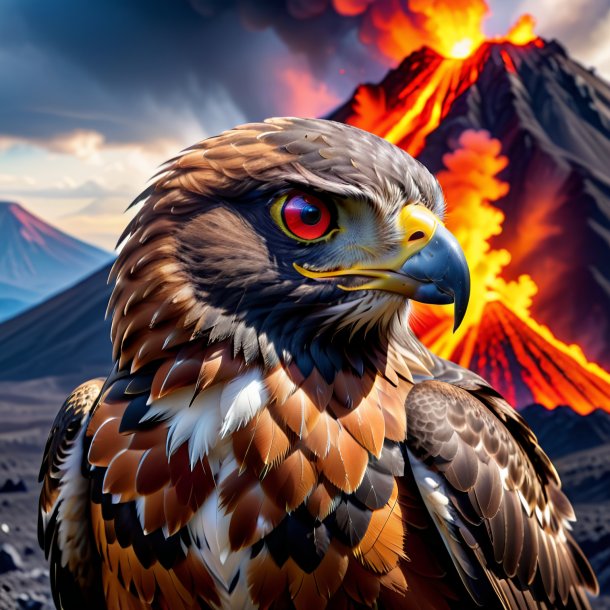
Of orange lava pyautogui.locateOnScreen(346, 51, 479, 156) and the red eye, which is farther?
orange lava pyautogui.locateOnScreen(346, 51, 479, 156)

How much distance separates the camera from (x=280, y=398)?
1115 mm

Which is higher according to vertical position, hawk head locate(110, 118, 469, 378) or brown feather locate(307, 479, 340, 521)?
hawk head locate(110, 118, 469, 378)

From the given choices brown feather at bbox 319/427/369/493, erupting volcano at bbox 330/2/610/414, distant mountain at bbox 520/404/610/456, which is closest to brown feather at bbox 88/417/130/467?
brown feather at bbox 319/427/369/493

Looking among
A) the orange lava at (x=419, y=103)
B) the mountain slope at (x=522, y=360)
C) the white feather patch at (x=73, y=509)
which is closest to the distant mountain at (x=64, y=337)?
the orange lava at (x=419, y=103)

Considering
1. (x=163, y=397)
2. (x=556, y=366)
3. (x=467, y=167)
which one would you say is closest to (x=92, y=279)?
(x=467, y=167)

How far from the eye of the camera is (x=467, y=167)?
4.72 meters

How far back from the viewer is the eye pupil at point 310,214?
1.12 meters

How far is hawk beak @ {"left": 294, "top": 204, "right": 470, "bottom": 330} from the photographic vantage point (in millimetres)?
1129

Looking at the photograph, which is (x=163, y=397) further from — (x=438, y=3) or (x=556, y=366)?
(x=438, y=3)

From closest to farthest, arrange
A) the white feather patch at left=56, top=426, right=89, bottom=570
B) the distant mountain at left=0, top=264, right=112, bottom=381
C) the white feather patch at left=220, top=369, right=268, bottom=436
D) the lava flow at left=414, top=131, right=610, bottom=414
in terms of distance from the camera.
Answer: the white feather patch at left=220, top=369, right=268, bottom=436
the white feather patch at left=56, top=426, right=89, bottom=570
the lava flow at left=414, top=131, right=610, bottom=414
the distant mountain at left=0, top=264, right=112, bottom=381

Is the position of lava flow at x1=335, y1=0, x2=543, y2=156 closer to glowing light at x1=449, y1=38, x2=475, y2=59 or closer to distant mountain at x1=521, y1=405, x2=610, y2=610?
glowing light at x1=449, y1=38, x2=475, y2=59

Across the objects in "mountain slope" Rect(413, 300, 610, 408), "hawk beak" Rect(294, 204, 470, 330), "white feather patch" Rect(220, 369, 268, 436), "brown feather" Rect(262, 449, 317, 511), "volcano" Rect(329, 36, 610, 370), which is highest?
"volcano" Rect(329, 36, 610, 370)

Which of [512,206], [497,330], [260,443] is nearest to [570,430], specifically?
[497,330]

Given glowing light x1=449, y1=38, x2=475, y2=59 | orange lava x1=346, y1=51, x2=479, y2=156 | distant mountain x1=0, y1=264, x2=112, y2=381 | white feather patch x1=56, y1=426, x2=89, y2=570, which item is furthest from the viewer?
distant mountain x1=0, y1=264, x2=112, y2=381
